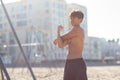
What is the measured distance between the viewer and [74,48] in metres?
4.54

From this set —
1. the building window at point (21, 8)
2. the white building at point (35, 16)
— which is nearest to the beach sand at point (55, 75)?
the white building at point (35, 16)

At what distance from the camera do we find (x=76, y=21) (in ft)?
15.0

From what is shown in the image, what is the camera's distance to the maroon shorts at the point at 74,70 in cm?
443

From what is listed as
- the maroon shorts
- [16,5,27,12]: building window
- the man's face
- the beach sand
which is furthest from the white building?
the maroon shorts

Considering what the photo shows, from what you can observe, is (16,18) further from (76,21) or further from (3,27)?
(76,21)

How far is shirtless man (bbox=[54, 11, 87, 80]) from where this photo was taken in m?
4.44

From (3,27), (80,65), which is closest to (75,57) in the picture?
(80,65)

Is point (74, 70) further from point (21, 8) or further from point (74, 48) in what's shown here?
point (21, 8)

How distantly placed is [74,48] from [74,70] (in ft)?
1.01

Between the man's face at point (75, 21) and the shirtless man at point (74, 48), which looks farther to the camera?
the man's face at point (75, 21)

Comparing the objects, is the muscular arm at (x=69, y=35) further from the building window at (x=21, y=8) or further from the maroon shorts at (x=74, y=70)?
the building window at (x=21, y=8)

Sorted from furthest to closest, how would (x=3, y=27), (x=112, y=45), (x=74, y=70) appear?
(x=112, y=45)
(x=3, y=27)
(x=74, y=70)

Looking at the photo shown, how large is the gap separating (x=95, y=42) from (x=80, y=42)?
8753cm

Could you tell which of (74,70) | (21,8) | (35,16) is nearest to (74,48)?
(74,70)
